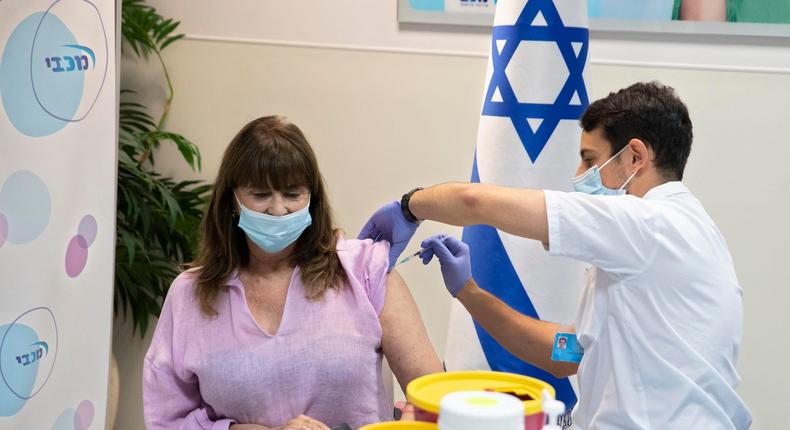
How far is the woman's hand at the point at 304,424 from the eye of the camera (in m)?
1.87

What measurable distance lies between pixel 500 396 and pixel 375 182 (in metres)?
2.64

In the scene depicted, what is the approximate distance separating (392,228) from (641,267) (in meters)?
0.60

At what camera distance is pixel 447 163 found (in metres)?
3.60

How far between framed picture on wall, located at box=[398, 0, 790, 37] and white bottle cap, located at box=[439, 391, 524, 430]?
2.48m

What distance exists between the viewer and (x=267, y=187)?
208 centimetres

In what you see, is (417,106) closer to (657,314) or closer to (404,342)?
(404,342)

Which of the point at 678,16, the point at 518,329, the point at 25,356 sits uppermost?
the point at 678,16

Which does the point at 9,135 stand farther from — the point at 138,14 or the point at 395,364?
the point at 138,14

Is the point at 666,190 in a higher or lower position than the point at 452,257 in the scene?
higher

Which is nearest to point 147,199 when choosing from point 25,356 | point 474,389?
point 25,356

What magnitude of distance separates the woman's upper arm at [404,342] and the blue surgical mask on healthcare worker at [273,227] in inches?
9.6

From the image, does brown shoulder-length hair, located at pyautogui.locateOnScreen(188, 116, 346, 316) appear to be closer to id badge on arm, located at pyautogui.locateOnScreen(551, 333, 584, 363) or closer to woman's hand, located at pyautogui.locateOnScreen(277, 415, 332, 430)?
woman's hand, located at pyautogui.locateOnScreen(277, 415, 332, 430)

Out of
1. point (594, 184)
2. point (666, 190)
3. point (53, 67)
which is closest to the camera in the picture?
point (666, 190)

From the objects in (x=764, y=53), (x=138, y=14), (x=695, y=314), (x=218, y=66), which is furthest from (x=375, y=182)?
(x=695, y=314)
